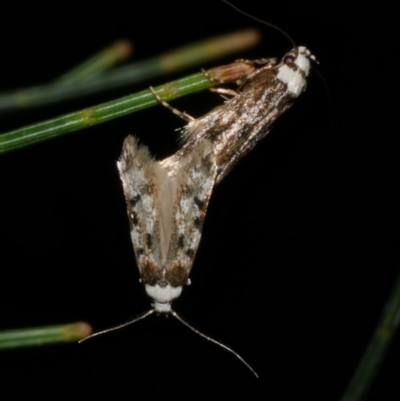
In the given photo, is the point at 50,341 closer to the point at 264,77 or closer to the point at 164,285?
the point at 164,285

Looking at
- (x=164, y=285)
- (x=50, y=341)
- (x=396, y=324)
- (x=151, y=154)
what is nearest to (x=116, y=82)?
(x=50, y=341)

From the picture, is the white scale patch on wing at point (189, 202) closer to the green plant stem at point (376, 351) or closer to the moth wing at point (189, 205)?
the moth wing at point (189, 205)

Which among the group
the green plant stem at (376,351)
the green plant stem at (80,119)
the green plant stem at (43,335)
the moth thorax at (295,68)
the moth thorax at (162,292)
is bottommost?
the moth thorax at (162,292)

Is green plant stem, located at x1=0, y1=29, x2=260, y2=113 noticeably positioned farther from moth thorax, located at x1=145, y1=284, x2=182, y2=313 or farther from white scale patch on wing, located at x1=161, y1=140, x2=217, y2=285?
moth thorax, located at x1=145, y1=284, x2=182, y2=313

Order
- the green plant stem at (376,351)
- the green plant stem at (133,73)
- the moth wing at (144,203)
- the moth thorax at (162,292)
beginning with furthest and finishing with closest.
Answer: the moth thorax at (162,292), the moth wing at (144,203), the green plant stem at (133,73), the green plant stem at (376,351)

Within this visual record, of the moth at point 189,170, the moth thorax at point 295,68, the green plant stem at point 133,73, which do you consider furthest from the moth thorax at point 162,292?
the green plant stem at point 133,73

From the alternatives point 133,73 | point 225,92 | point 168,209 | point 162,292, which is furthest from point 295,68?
point 133,73

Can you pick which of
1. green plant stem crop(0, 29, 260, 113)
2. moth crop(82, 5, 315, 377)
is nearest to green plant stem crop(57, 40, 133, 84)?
green plant stem crop(0, 29, 260, 113)

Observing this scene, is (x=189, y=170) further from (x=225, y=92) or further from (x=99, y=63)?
(x=99, y=63)
